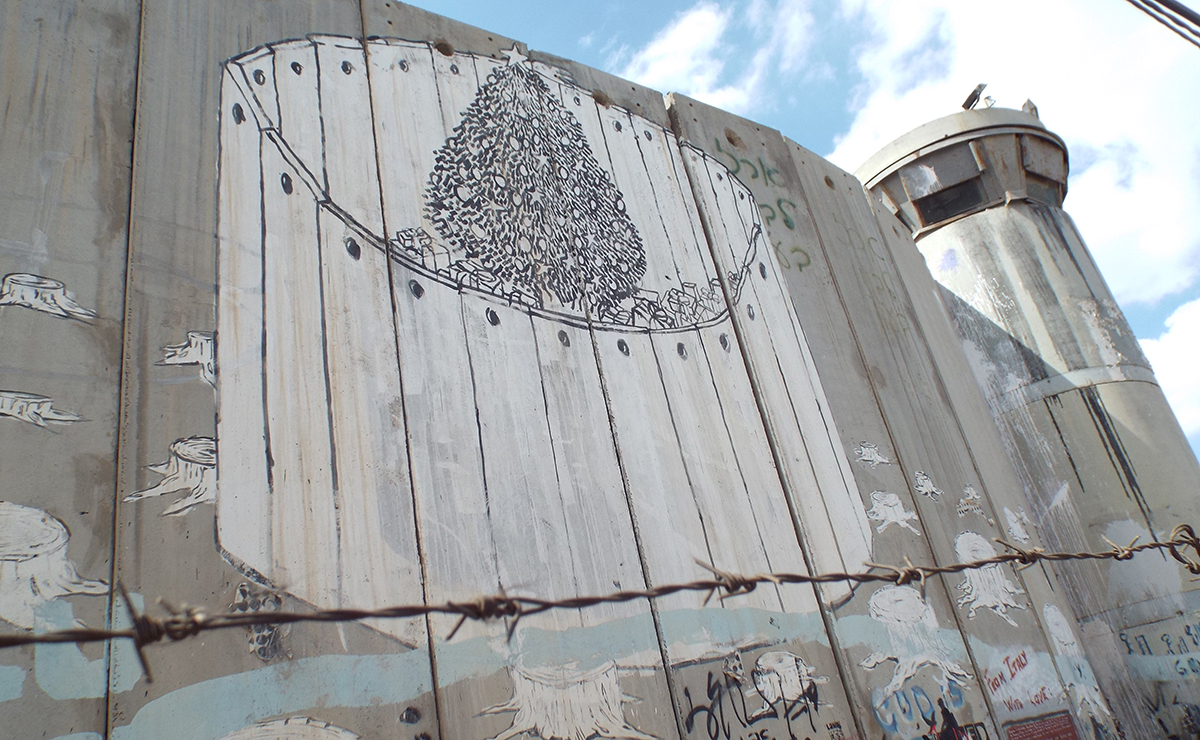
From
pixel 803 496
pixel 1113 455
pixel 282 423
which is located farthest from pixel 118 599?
pixel 1113 455

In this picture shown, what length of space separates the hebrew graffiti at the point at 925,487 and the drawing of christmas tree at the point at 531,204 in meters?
1.54

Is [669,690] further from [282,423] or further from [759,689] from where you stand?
[282,423]

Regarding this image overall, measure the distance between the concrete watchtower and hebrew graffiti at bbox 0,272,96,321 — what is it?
4.84 meters

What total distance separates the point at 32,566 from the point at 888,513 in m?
2.82

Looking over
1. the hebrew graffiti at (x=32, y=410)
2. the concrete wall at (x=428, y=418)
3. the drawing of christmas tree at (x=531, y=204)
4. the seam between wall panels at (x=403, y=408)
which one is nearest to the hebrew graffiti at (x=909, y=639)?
the concrete wall at (x=428, y=418)

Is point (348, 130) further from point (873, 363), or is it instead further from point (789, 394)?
point (873, 363)

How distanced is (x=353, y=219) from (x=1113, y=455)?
Answer: 15.6 feet

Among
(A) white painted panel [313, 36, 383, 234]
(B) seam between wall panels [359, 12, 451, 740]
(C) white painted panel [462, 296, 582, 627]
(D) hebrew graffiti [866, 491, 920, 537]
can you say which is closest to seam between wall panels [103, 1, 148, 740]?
(A) white painted panel [313, 36, 383, 234]

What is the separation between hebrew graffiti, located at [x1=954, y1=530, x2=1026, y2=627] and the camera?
3.31 m

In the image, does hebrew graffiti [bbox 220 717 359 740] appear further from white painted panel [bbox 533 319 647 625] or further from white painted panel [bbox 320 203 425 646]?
white painted panel [bbox 533 319 647 625]

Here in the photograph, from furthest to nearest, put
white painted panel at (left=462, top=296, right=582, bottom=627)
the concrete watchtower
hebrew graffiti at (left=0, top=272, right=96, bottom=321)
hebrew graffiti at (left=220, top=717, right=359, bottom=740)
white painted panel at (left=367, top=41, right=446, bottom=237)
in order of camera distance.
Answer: the concrete watchtower < white painted panel at (left=367, top=41, right=446, bottom=237) < white painted panel at (left=462, top=296, right=582, bottom=627) < hebrew graffiti at (left=0, top=272, right=96, bottom=321) < hebrew graffiti at (left=220, top=717, right=359, bottom=740)

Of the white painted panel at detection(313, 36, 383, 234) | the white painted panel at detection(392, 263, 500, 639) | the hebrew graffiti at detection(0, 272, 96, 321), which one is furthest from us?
the white painted panel at detection(313, 36, 383, 234)

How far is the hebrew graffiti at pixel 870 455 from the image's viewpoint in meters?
3.28

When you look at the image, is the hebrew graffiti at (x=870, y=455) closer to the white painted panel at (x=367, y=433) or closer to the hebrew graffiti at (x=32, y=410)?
the white painted panel at (x=367, y=433)
